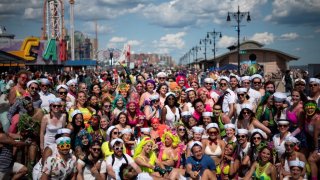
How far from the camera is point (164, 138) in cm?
721

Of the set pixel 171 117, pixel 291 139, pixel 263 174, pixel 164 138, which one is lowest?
pixel 263 174

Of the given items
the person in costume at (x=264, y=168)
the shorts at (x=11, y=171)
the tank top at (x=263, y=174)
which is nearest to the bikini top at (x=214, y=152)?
the person in costume at (x=264, y=168)

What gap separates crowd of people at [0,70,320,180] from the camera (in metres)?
6.00

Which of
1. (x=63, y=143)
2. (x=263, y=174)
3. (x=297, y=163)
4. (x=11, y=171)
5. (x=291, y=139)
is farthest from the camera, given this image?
(x=11, y=171)

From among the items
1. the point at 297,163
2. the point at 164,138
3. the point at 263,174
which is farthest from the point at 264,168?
the point at 164,138

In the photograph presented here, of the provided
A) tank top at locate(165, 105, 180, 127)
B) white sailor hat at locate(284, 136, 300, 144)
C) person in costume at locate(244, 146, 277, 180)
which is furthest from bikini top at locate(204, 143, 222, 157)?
tank top at locate(165, 105, 180, 127)

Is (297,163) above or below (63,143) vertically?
below

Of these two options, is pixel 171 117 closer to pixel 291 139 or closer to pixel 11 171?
pixel 291 139

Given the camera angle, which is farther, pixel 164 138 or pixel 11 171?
pixel 164 138

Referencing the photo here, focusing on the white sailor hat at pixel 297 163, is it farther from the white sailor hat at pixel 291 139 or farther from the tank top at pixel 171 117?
the tank top at pixel 171 117

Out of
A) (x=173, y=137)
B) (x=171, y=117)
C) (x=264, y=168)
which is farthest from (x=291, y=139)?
(x=171, y=117)

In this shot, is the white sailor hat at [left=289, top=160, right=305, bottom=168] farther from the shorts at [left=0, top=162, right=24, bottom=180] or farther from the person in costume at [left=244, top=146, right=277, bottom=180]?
the shorts at [left=0, top=162, right=24, bottom=180]

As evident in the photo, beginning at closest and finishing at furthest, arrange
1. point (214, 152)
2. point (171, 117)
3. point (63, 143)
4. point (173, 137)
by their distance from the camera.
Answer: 1. point (63, 143)
2. point (214, 152)
3. point (173, 137)
4. point (171, 117)

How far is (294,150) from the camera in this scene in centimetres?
616
